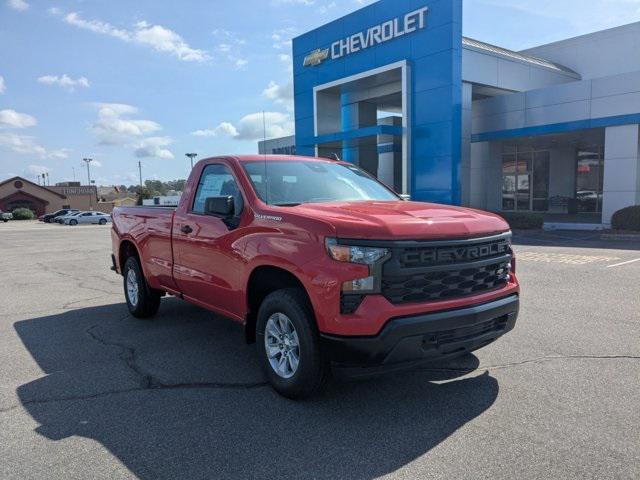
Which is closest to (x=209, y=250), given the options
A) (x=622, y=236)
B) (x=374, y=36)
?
(x=622, y=236)

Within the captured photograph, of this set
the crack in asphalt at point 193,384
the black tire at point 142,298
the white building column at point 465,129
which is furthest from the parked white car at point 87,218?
the crack in asphalt at point 193,384

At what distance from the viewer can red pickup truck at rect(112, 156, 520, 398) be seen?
Result: 3387 millimetres

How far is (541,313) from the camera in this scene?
6496mm

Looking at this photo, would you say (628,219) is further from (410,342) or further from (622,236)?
(410,342)

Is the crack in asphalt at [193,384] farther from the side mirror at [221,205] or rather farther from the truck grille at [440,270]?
the side mirror at [221,205]

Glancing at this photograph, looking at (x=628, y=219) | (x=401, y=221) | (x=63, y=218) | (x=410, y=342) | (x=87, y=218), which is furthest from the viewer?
(x=87, y=218)

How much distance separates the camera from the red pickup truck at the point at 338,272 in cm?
339

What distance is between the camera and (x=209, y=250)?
4840mm

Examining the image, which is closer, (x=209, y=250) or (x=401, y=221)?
(x=401, y=221)

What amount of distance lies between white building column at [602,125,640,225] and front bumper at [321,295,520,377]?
18.6 metres

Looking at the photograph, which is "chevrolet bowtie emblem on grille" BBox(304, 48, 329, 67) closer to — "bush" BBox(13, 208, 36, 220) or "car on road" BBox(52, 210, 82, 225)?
"car on road" BBox(52, 210, 82, 225)

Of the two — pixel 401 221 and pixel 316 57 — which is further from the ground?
pixel 316 57

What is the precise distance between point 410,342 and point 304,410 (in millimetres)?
1022

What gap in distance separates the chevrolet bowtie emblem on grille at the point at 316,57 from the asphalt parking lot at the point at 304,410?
21976 mm
